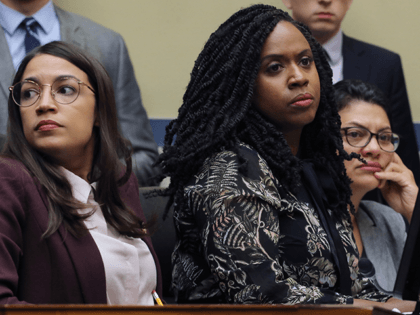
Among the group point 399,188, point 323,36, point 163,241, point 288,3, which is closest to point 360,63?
point 323,36

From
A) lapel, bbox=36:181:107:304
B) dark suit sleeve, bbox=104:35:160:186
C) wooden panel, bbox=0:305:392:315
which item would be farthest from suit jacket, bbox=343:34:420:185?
wooden panel, bbox=0:305:392:315

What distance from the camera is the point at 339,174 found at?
1828 millimetres

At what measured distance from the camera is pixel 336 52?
294cm

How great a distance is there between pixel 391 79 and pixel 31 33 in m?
1.84

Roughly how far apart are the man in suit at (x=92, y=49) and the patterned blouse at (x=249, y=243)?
928 millimetres

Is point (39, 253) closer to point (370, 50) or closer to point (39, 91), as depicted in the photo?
point (39, 91)

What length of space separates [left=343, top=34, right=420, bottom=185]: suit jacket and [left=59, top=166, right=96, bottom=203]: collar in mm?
1809

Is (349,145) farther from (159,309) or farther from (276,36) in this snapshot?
(159,309)

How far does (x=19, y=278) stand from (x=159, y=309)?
2.02 feet

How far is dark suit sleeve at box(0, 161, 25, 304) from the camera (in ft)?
3.68

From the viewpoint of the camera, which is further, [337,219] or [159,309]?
[337,219]

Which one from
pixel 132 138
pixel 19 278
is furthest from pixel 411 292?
pixel 132 138

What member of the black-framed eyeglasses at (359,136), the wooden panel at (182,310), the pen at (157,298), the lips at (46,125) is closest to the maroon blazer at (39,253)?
the lips at (46,125)

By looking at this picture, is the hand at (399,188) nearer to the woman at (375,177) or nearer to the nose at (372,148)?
the woman at (375,177)
